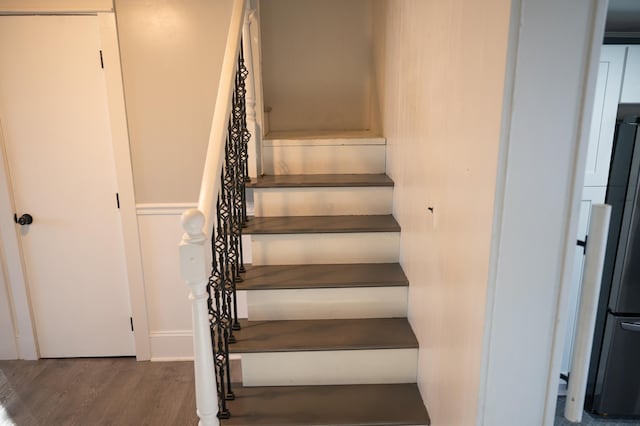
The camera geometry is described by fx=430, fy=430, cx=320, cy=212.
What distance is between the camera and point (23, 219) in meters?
2.98

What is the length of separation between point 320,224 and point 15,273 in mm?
2323

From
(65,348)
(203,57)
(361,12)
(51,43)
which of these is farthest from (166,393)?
(361,12)

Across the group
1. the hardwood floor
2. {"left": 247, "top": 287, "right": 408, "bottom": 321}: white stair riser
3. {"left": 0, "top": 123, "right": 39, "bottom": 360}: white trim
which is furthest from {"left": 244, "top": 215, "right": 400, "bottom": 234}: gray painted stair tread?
{"left": 0, "top": 123, "right": 39, "bottom": 360}: white trim

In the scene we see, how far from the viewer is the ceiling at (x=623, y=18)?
2.16 meters

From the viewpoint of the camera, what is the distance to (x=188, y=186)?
2965 mm

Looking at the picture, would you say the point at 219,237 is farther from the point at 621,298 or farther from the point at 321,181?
the point at 621,298

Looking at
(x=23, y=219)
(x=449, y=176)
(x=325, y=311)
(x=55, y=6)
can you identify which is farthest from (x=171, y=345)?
(x=449, y=176)

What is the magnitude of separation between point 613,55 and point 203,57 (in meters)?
2.33

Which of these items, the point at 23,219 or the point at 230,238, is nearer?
the point at 230,238

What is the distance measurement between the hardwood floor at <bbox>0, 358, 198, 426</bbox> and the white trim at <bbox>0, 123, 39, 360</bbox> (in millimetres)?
160

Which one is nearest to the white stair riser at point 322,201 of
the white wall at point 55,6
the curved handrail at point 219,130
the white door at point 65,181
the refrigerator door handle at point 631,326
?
the curved handrail at point 219,130

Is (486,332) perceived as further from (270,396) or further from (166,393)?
(166,393)

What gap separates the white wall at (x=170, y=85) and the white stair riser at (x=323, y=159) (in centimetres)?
58

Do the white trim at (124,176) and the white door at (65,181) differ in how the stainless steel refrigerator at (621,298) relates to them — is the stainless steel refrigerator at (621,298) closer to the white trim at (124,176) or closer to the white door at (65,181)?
the white trim at (124,176)
